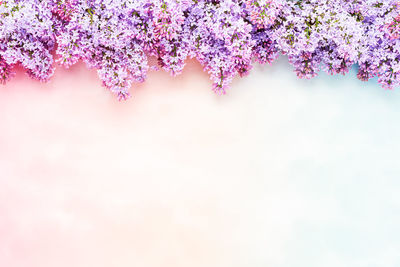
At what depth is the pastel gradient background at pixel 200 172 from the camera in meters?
2.72

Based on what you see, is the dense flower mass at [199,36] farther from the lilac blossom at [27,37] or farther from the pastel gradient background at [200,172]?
the pastel gradient background at [200,172]

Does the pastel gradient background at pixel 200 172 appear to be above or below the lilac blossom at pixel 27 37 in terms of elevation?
below

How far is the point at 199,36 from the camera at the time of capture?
8.28 ft

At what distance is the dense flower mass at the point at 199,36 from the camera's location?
2.40m

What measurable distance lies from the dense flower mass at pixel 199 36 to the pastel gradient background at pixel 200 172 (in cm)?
20

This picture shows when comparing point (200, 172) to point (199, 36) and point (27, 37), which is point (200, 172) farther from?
point (27, 37)

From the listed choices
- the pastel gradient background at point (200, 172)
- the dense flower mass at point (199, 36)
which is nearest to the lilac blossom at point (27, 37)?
the dense flower mass at point (199, 36)

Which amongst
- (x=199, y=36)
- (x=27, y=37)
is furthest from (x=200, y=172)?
(x=27, y=37)

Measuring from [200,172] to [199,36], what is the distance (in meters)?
0.90

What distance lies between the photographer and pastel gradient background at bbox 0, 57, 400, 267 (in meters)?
2.72

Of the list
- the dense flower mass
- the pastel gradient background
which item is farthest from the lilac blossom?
the pastel gradient background

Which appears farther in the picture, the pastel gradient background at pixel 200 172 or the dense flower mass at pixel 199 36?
the pastel gradient background at pixel 200 172

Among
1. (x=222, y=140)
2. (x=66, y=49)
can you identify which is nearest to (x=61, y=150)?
(x=66, y=49)

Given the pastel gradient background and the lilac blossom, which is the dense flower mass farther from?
the pastel gradient background
